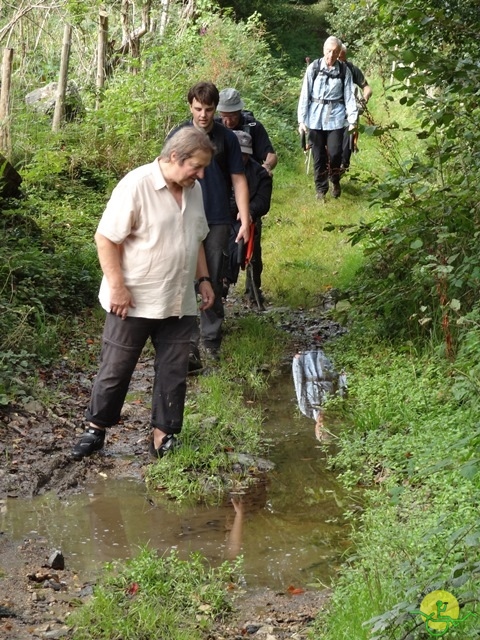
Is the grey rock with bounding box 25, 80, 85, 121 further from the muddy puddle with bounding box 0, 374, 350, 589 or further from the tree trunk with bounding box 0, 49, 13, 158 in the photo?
the muddy puddle with bounding box 0, 374, 350, 589

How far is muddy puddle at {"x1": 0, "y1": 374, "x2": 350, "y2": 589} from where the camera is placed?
489cm

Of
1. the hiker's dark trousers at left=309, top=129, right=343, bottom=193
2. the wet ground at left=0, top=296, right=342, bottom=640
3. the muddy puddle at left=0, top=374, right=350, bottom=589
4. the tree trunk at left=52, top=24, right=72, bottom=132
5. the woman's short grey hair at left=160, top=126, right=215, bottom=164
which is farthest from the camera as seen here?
the tree trunk at left=52, top=24, right=72, bottom=132

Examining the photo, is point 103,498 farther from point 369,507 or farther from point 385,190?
point 385,190

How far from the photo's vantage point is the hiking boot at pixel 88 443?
610 centimetres

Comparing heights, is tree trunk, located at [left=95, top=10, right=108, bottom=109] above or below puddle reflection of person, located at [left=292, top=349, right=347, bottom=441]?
above

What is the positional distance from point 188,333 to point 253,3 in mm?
24155

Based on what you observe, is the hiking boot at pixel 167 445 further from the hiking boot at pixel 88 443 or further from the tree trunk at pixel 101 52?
the tree trunk at pixel 101 52


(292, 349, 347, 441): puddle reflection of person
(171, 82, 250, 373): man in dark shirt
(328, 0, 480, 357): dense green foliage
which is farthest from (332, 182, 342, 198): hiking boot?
(171, 82, 250, 373): man in dark shirt

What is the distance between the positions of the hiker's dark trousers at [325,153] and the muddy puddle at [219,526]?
8.07 metres

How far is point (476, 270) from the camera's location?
6281mm

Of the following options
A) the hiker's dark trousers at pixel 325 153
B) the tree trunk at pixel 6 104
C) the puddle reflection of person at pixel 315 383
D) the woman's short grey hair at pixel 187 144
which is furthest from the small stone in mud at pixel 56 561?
the tree trunk at pixel 6 104

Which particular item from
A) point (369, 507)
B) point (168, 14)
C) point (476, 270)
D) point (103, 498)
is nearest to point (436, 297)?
point (476, 270)

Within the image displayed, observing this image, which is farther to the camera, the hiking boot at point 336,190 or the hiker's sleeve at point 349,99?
the hiking boot at point 336,190

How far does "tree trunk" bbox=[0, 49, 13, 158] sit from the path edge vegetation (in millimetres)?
313
